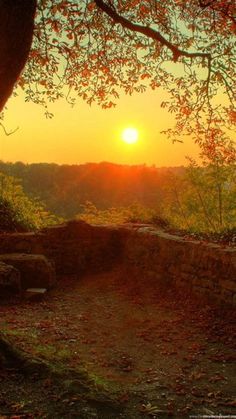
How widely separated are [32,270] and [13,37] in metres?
5.68

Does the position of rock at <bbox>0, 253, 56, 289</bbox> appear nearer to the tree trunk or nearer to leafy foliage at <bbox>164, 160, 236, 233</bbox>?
the tree trunk

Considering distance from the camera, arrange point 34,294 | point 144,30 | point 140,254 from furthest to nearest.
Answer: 1. point 140,254
2. point 34,294
3. point 144,30

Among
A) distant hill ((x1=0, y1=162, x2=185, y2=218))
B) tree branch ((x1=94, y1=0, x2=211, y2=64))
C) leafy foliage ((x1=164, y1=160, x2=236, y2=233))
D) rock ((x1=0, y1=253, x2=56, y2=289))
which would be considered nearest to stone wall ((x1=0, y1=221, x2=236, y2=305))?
rock ((x1=0, y1=253, x2=56, y2=289))

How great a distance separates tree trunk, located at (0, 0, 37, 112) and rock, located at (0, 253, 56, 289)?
5.02m

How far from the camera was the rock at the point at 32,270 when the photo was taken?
9.65 meters

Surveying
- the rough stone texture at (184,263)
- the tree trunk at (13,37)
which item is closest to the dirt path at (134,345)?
the rough stone texture at (184,263)

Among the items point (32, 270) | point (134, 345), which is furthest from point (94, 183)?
point (134, 345)

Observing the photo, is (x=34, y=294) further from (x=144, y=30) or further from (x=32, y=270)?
(x=144, y=30)

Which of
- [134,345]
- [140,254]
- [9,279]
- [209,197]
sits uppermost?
[209,197]

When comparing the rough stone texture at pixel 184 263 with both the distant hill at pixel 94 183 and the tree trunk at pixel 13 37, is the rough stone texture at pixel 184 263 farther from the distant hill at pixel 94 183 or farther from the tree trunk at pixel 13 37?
the distant hill at pixel 94 183

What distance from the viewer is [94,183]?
194ft

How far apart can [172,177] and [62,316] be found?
26.2 metres

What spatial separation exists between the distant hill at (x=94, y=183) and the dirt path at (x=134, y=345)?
44648 mm

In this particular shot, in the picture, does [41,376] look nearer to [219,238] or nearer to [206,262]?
[206,262]
